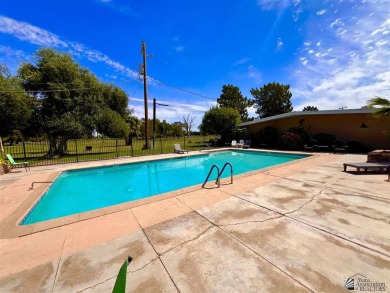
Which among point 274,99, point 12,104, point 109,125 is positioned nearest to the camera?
point 12,104

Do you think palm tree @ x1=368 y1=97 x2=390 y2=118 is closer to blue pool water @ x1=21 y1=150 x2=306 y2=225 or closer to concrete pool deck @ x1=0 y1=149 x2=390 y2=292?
blue pool water @ x1=21 y1=150 x2=306 y2=225

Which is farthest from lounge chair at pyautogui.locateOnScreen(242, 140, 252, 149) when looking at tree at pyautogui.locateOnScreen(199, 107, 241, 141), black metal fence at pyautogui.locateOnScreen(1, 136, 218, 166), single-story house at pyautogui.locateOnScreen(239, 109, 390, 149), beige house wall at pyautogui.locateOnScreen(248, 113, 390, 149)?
beige house wall at pyautogui.locateOnScreen(248, 113, 390, 149)

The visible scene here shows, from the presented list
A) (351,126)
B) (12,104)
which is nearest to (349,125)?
(351,126)

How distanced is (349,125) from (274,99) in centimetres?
2244

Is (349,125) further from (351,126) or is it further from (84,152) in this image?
(84,152)

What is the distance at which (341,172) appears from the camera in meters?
8.16

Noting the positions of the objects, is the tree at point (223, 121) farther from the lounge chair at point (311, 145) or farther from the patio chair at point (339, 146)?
the patio chair at point (339, 146)

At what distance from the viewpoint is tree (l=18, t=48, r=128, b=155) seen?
14375mm

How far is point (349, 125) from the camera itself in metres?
16.0

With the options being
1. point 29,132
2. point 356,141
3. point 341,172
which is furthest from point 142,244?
point 356,141

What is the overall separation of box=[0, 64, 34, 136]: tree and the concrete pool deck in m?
10.5

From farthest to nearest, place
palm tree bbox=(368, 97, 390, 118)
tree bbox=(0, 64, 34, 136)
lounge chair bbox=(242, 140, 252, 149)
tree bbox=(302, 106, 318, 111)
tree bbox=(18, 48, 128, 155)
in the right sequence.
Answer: tree bbox=(302, 106, 318, 111), lounge chair bbox=(242, 140, 252, 149), tree bbox=(18, 48, 128, 155), tree bbox=(0, 64, 34, 136), palm tree bbox=(368, 97, 390, 118)

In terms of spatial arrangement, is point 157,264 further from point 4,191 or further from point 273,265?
point 4,191

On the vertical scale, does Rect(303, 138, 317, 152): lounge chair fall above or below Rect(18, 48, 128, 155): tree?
below
